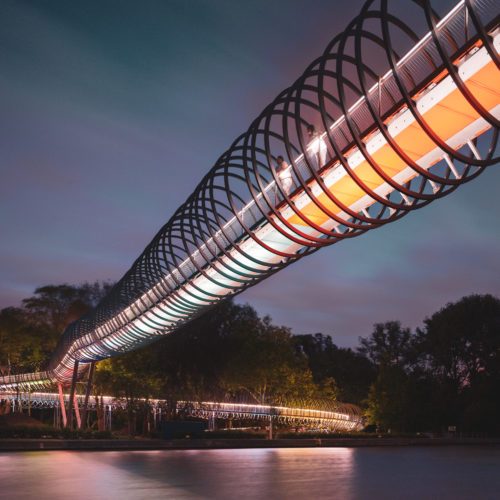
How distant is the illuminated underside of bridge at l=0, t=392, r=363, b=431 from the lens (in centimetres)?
5417

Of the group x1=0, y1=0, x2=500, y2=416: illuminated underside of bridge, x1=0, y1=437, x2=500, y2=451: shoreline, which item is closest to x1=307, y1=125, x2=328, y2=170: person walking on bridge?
x1=0, y1=0, x2=500, y2=416: illuminated underside of bridge

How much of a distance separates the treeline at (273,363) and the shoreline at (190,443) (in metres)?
10.7

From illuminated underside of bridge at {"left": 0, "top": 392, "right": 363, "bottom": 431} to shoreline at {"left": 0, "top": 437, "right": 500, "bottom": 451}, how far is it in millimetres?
8801

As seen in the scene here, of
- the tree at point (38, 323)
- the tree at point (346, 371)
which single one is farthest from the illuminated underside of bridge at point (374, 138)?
the tree at point (346, 371)

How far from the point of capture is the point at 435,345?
7225 cm

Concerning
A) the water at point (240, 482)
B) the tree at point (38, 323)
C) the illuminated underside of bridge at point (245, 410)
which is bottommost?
the water at point (240, 482)

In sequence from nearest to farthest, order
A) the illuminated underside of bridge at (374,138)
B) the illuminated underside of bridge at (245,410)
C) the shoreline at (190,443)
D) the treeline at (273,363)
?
the illuminated underside of bridge at (374,138) < the shoreline at (190,443) < the illuminated underside of bridge at (245,410) < the treeline at (273,363)

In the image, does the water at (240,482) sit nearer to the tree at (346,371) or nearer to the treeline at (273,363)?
the treeline at (273,363)

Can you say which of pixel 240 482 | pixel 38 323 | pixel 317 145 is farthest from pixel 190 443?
pixel 38 323

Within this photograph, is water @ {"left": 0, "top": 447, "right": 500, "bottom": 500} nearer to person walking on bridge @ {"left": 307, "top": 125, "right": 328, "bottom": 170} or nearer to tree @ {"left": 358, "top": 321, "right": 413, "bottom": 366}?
person walking on bridge @ {"left": 307, "top": 125, "right": 328, "bottom": 170}

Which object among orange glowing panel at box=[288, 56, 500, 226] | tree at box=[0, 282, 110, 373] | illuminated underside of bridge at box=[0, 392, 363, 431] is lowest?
illuminated underside of bridge at box=[0, 392, 363, 431]

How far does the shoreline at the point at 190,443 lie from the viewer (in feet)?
109

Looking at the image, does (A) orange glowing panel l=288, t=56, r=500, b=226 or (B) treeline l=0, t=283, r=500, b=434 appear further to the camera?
(B) treeline l=0, t=283, r=500, b=434

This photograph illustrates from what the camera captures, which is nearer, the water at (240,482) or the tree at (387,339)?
the water at (240,482)
